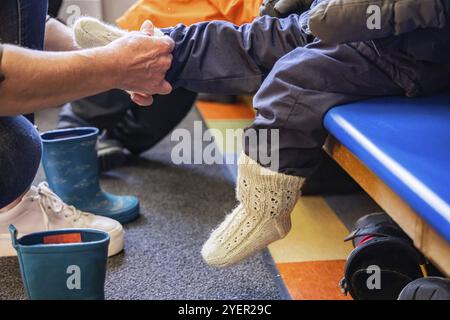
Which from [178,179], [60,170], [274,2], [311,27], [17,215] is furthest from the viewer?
[178,179]

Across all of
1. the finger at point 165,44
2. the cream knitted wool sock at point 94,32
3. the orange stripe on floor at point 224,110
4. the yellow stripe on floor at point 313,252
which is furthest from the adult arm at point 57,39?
the orange stripe on floor at point 224,110

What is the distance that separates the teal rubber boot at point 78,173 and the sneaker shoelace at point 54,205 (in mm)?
79

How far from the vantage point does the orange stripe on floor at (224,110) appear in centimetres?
221

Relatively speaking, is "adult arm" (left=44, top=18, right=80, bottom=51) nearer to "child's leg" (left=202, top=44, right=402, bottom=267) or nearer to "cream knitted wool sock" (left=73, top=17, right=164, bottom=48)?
"cream knitted wool sock" (left=73, top=17, right=164, bottom=48)

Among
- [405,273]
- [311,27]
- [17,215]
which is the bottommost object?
→ [17,215]

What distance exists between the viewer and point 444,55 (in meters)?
0.87

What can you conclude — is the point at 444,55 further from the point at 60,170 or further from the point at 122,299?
the point at 60,170

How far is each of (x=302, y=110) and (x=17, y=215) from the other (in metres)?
0.66

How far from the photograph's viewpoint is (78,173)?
136cm

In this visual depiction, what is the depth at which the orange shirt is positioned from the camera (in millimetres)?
1238

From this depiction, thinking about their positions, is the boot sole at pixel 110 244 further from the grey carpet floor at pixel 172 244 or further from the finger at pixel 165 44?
the finger at pixel 165 44

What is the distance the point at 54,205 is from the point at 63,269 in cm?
30

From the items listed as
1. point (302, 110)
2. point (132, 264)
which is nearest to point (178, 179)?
point (132, 264)

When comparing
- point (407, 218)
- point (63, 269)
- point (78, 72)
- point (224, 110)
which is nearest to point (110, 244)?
point (63, 269)
